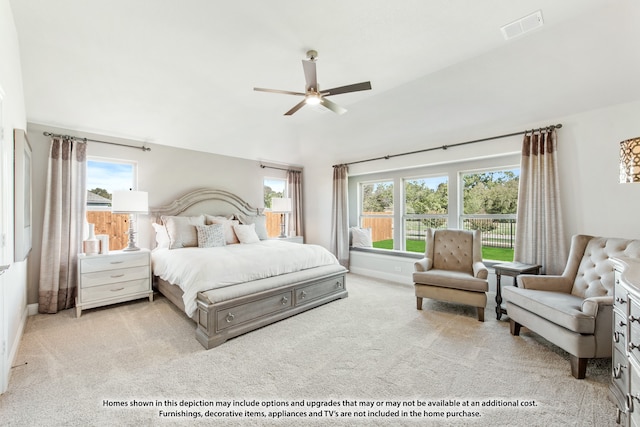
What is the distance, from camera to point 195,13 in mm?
2246

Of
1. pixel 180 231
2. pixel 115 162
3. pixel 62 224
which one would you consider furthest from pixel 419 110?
pixel 62 224

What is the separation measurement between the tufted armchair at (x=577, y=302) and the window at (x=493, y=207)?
3.91 feet

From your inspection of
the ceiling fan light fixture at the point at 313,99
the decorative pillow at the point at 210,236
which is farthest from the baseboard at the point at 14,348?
the ceiling fan light fixture at the point at 313,99

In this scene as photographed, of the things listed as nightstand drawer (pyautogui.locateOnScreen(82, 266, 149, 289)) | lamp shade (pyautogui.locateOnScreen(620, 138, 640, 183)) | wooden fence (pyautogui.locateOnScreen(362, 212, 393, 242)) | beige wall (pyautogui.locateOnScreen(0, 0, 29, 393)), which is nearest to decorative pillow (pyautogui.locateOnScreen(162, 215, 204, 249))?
nightstand drawer (pyautogui.locateOnScreen(82, 266, 149, 289))

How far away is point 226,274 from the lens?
285 centimetres

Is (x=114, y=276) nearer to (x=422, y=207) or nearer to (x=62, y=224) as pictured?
(x=62, y=224)

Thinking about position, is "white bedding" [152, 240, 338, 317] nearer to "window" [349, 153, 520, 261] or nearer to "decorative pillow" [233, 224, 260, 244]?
"decorative pillow" [233, 224, 260, 244]

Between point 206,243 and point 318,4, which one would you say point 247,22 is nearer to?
point 318,4

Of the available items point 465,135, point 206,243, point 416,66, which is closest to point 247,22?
point 416,66

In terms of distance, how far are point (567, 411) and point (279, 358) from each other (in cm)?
207

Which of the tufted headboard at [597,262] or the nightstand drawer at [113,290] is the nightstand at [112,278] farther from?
the tufted headboard at [597,262]

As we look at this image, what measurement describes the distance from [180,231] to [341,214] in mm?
2987

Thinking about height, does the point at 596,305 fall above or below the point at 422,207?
below

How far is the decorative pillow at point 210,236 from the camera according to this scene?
411 centimetres
